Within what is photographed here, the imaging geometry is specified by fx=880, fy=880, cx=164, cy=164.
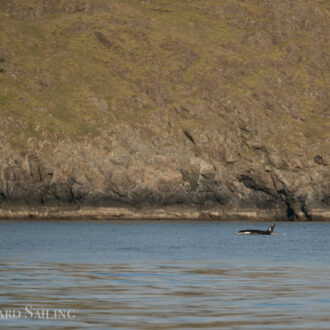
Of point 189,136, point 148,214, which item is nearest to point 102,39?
point 189,136

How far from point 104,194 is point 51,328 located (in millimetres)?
113571

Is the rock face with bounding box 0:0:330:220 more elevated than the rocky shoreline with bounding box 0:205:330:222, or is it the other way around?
the rock face with bounding box 0:0:330:220

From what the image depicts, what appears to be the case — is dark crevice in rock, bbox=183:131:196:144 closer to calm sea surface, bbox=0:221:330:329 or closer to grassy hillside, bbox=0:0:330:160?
grassy hillside, bbox=0:0:330:160

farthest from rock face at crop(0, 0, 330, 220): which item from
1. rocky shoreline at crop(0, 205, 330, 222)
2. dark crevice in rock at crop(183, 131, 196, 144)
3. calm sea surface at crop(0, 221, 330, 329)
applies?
calm sea surface at crop(0, 221, 330, 329)

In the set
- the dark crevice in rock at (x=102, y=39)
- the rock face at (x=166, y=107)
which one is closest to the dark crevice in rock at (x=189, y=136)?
the rock face at (x=166, y=107)

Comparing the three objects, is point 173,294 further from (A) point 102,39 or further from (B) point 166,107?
(A) point 102,39

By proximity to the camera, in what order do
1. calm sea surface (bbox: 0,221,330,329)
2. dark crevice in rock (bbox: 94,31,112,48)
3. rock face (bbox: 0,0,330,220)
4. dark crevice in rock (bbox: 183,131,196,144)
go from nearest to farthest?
calm sea surface (bbox: 0,221,330,329), rock face (bbox: 0,0,330,220), dark crevice in rock (bbox: 183,131,196,144), dark crevice in rock (bbox: 94,31,112,48)

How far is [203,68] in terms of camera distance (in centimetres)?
16500

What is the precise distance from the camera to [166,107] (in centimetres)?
15425

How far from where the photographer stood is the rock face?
5320 inches

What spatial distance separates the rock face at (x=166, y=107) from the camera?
135125mm

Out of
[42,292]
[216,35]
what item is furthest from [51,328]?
[216,35]

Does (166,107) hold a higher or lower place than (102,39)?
lower

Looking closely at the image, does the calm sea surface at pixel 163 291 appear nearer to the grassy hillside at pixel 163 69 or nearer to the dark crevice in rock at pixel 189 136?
the grassy hillside at pixel 163 69
